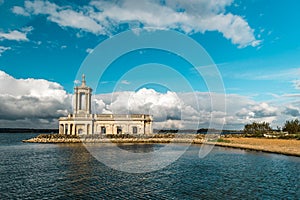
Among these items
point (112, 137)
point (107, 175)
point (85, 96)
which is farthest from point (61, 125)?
point (107, 175)

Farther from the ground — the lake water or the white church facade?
the white church facade

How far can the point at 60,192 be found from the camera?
20.2 m

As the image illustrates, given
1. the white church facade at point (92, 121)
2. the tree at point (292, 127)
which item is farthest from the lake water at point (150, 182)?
the tree at point (292, 127)

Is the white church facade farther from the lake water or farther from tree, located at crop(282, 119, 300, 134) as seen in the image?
tree, located at crop(282, 119, 300, 134)

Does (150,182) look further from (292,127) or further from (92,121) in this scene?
(292,127)

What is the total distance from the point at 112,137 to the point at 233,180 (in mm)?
55670

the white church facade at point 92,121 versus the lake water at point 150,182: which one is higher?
the white church facade at point 92,121

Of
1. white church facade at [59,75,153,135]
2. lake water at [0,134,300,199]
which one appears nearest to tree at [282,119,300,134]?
white church facade at [59,75,153,135]

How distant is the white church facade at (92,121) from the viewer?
80.4 meters

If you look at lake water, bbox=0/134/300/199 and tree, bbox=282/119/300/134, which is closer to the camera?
lake water, bbox=0/134/300/199

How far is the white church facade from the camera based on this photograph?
80.4 metres

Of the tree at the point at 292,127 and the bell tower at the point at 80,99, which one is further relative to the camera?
the tree at the point at 292,127

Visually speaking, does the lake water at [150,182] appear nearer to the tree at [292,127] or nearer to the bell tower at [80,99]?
the bell tower at [80,99]

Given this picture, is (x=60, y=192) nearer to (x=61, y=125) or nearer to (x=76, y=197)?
(x=76, y=197)
